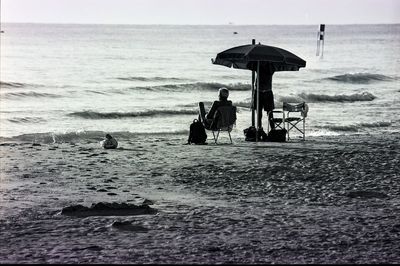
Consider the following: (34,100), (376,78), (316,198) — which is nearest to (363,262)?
(316,198)

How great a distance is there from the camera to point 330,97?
30.0 m

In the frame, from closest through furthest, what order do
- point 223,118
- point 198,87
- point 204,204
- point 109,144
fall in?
point 204,204, point 109,144, point 223,118, point 198,87

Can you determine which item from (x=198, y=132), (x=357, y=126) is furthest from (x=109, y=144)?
(x=357, y=126)

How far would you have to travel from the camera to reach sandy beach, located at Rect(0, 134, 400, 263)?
5953 millimetres

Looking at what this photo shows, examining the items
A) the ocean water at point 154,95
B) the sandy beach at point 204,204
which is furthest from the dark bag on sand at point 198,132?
the ocean water at point 154,95

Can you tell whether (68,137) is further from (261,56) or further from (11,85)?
(11,85)

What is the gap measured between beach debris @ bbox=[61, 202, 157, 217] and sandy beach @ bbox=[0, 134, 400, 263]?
0.01 metres

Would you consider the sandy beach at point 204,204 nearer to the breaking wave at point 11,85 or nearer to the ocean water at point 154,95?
the ocean water at point 154,95

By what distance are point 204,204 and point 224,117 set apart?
216 inches

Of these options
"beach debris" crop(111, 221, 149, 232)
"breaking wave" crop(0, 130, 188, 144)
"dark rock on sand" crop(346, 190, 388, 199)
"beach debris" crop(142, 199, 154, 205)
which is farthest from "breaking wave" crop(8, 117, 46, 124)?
"beach debris" crop(111, 221, 149, 232)

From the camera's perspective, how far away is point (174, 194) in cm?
862

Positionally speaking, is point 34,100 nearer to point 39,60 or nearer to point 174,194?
point 174,194

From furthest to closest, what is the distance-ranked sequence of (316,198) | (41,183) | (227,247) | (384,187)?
(41,183) → (384,187) → (316,198) → (227,247)

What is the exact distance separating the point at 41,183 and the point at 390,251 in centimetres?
502
